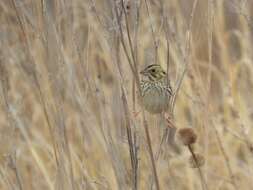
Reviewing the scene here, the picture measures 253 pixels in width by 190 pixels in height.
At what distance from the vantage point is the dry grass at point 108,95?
2311mm

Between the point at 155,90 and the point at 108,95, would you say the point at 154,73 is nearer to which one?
the point at 155,90

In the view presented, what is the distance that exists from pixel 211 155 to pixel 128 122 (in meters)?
1.99

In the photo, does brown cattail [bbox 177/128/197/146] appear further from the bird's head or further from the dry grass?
the bird's head

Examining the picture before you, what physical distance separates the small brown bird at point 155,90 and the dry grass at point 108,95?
6 cm

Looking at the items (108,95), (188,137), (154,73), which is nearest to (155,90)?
(154,73)

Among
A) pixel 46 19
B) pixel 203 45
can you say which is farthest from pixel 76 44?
pixel 203 45

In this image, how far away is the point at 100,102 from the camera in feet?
8.16

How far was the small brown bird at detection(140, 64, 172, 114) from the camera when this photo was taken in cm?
294

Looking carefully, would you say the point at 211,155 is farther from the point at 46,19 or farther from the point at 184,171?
the point at 46,19

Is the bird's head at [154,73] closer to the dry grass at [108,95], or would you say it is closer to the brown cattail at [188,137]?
the dry grass at [108,95]

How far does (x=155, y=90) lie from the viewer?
312cm

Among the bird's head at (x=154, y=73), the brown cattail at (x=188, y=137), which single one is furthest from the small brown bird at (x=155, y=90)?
the brown cattail at (x=188, y=137)

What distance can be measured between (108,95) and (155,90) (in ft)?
3.89

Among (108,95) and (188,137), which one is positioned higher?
(108,95)
